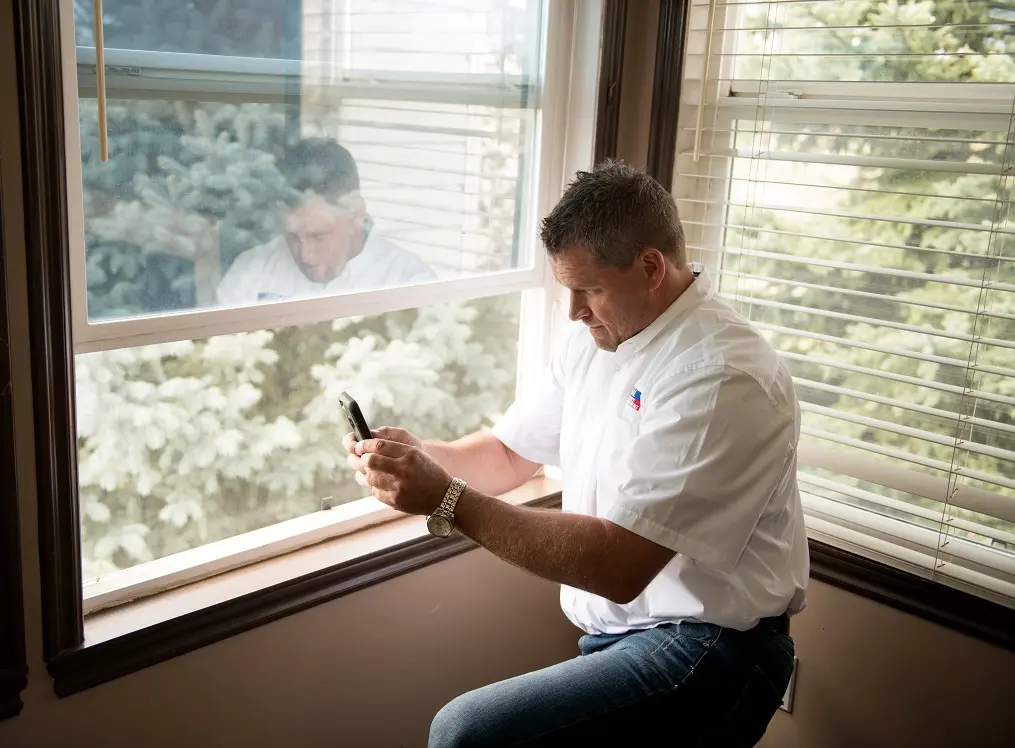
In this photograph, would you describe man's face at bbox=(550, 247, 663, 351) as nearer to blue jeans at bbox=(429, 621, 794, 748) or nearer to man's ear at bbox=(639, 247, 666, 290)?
man's ear at bbox=(639, 247, 666, 290)

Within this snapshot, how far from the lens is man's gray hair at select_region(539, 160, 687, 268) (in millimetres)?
1583

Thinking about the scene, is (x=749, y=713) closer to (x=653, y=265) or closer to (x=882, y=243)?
(x=653, y=265)

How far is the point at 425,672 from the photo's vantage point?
2.12 metres

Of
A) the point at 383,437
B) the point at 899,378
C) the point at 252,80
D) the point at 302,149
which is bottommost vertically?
the point at 383,437

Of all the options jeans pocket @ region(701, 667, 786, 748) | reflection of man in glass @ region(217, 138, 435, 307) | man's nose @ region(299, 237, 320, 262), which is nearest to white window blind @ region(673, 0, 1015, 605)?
jeans pocket @ region(701, 667, 786, 748)

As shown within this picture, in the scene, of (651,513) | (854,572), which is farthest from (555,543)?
(854,572)

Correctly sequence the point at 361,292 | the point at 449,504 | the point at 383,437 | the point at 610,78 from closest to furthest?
the point at 449,504
the point at 383,437
the point at 361,292
the point at 610,78

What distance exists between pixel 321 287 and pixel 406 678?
86 centimetres

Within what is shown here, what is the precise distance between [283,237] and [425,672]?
994 mm

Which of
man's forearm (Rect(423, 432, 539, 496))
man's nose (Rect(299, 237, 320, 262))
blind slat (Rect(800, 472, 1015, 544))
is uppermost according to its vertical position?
man's nose (Rect(299, 237, 320, 262))

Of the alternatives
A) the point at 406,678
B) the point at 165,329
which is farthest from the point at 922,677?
the point at 165,329

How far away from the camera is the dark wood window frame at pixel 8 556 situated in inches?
53.7

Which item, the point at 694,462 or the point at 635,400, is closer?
the point at 694,462

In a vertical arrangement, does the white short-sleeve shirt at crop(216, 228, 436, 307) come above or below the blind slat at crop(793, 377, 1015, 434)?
above
